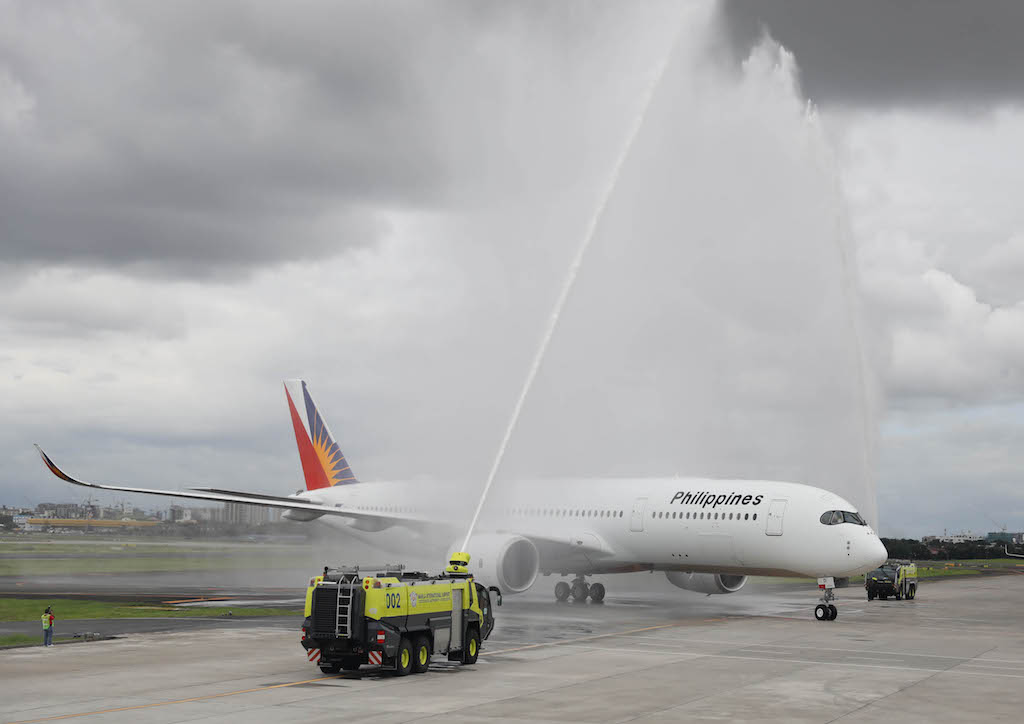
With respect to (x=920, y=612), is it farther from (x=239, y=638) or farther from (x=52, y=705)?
(x=52, y=705)

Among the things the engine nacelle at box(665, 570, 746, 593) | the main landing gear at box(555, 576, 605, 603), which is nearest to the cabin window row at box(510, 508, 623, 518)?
the main landing gear at box(555, 576, 605, 603)

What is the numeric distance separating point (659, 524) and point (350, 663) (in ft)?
68.7

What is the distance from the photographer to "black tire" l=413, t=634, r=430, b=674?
21891mm

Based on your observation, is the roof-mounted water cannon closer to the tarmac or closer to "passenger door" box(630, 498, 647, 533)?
the tarmac

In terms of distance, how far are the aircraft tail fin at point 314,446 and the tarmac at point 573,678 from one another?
82.5 feet

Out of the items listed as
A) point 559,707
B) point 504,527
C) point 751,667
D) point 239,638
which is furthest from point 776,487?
point 559,707

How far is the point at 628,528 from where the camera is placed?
41.6 m

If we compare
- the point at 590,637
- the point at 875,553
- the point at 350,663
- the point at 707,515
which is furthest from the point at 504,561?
the point at 350,663

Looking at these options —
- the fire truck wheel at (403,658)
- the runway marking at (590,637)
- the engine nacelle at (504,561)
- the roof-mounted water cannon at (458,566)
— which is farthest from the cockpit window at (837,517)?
the fire truck wheel at (403,658)

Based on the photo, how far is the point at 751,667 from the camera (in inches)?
931

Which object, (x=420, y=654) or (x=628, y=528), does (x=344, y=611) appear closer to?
(x=420, y=654)

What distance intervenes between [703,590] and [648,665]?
72.8ft

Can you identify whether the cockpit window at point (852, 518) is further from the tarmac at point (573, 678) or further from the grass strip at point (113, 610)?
the grass strip at point (113, 610)

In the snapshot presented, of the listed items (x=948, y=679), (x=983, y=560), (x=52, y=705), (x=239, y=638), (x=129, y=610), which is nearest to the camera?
(x=52, y=705)
